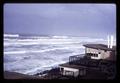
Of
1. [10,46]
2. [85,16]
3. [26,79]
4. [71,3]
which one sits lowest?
[26,79]

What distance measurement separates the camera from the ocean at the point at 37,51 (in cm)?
114

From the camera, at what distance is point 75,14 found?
3.78ft

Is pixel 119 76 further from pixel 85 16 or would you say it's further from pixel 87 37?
pixel 85 16

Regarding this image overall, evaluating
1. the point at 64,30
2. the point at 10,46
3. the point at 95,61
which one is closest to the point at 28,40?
the point at 10,46

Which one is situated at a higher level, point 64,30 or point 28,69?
point 64,30

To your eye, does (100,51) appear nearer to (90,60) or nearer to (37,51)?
(90,60)

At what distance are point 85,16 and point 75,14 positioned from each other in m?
0.08

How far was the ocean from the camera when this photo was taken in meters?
1.14

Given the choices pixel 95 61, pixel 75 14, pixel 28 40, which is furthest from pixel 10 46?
pixel 95 61

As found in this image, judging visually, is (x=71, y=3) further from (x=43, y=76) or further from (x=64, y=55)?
(x=43, y=76)

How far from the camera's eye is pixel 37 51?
3.78 ft

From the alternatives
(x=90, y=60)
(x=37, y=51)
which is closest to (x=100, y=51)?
(x=90, y=60)

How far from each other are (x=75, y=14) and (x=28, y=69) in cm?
54

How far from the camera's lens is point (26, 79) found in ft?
3.83
